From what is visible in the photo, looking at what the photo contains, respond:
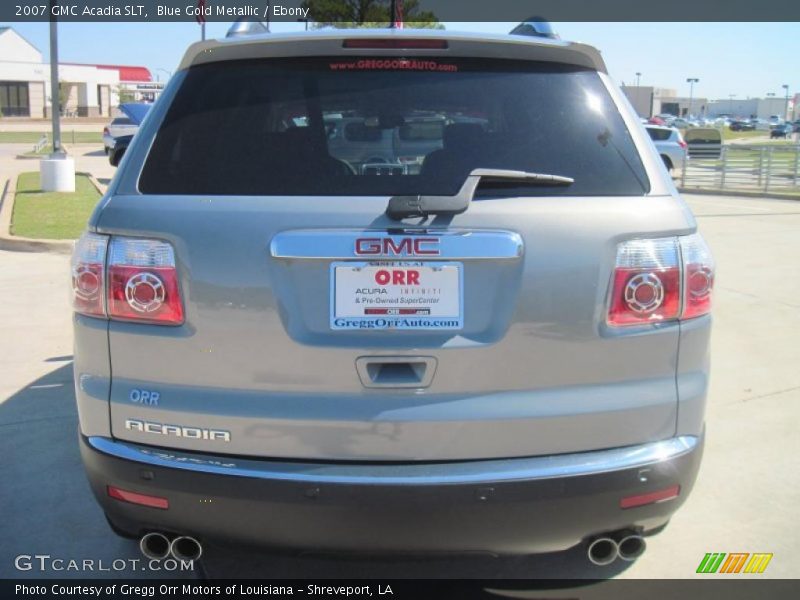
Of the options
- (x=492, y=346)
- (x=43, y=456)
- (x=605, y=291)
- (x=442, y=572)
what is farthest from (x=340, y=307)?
(x=43, y=456)

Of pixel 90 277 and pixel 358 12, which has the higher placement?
pixel 358 12

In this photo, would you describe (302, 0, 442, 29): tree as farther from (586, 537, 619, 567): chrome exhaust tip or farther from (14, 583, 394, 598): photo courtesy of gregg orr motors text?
(586, 537, 619, 567): chrome exhaust tip

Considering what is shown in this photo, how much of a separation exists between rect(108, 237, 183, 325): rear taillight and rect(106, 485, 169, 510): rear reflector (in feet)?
1.67

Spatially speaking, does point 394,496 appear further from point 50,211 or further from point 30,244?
point 50,211

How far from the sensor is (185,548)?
106 inches

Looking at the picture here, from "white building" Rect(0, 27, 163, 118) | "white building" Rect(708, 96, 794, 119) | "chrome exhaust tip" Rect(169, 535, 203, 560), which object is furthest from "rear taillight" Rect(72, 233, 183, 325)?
"white building" Rect(708, 96, 794, 119)

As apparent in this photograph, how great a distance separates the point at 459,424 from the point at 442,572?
3.45 feet

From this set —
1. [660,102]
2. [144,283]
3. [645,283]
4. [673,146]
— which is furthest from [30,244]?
[660,102]

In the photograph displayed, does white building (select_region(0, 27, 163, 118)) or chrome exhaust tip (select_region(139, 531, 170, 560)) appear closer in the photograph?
chrome exhaust tip (select_region(139, 531, 170, 560))

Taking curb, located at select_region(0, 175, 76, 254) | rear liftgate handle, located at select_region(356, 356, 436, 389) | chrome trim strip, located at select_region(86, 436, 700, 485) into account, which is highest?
rear liftgate handle, located at select_region(356, 356, 436, 389)

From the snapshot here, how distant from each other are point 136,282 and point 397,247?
75 centimetres

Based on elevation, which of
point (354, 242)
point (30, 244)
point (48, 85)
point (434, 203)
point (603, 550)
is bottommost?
point (30, 244)

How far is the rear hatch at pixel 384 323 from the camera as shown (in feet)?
7.60

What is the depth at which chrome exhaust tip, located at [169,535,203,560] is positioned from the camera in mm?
2677
